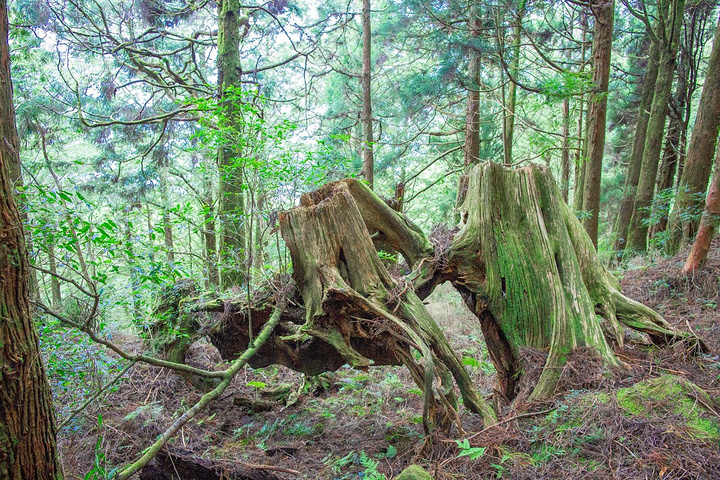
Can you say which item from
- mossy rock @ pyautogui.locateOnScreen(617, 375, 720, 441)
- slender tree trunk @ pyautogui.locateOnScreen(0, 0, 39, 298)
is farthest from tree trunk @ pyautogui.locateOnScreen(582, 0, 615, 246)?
slender tree trunk @ pyautogui.locateOnScreen(0, 0, 39, 298)

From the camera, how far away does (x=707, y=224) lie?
19.1ft

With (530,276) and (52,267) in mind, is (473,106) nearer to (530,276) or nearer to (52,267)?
(530,276)

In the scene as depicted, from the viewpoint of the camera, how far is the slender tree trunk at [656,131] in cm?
906

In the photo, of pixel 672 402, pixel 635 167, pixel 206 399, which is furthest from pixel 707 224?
pixel 206 399

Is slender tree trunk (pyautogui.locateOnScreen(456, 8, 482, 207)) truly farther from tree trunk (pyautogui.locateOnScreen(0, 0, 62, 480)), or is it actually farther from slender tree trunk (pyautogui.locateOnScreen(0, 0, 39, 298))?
tree trunk (pyautogui.locateOnScreen(0, 0, 62, 480))

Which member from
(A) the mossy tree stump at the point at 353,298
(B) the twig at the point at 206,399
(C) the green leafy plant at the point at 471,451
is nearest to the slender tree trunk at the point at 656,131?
(A) the mossy tree stump at the point at 353,298

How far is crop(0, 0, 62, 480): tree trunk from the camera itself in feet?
6.85

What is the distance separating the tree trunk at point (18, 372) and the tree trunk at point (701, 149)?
8.69m

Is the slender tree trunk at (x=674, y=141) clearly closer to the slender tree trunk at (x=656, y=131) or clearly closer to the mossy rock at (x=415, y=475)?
the slender tree trunk at (x=656, y=131)

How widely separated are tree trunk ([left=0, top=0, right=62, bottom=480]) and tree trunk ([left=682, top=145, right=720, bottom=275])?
7.45m

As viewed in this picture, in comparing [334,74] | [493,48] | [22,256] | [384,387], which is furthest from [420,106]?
[22,256]

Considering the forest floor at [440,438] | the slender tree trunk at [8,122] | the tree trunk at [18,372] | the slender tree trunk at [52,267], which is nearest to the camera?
the tree trunk at [18,372]

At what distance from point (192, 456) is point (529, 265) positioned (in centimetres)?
370

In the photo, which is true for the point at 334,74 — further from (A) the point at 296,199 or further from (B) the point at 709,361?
(B) the point at 709,361
